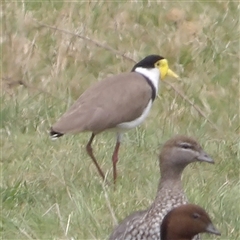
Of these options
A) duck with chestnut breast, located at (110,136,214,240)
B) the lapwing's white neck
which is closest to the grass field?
duck with chestnut breast, located at (110,136,214,240)

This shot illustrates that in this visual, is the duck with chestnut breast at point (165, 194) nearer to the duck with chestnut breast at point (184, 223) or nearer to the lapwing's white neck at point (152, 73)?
the duck with chestnut breast at point (184, 223)

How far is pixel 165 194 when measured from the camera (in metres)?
6.77

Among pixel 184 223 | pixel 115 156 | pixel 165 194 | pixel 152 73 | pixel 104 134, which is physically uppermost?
pixel 184 223

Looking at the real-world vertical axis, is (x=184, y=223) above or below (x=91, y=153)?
above

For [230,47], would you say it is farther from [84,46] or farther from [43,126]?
[43,126]

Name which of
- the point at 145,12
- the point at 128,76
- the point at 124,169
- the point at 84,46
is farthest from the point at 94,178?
the point at 145,12

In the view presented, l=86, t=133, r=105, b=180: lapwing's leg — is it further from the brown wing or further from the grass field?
the brown wing

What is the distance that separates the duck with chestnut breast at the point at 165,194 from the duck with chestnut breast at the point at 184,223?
515 mm

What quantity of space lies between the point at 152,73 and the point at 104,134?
60cm

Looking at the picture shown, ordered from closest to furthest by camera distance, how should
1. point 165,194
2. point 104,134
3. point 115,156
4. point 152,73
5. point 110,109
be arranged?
point 165,194 < point 110,109 < point 115,156 < point 152,73 < point 104,134

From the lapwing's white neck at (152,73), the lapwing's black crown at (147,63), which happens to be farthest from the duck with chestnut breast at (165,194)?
the lapwing's black crown at (147,63)

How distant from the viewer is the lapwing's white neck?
8.59 metres

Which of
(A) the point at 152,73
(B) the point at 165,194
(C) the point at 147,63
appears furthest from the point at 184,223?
(C) the point at 147,63

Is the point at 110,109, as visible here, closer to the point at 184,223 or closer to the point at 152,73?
the point at 152,73
